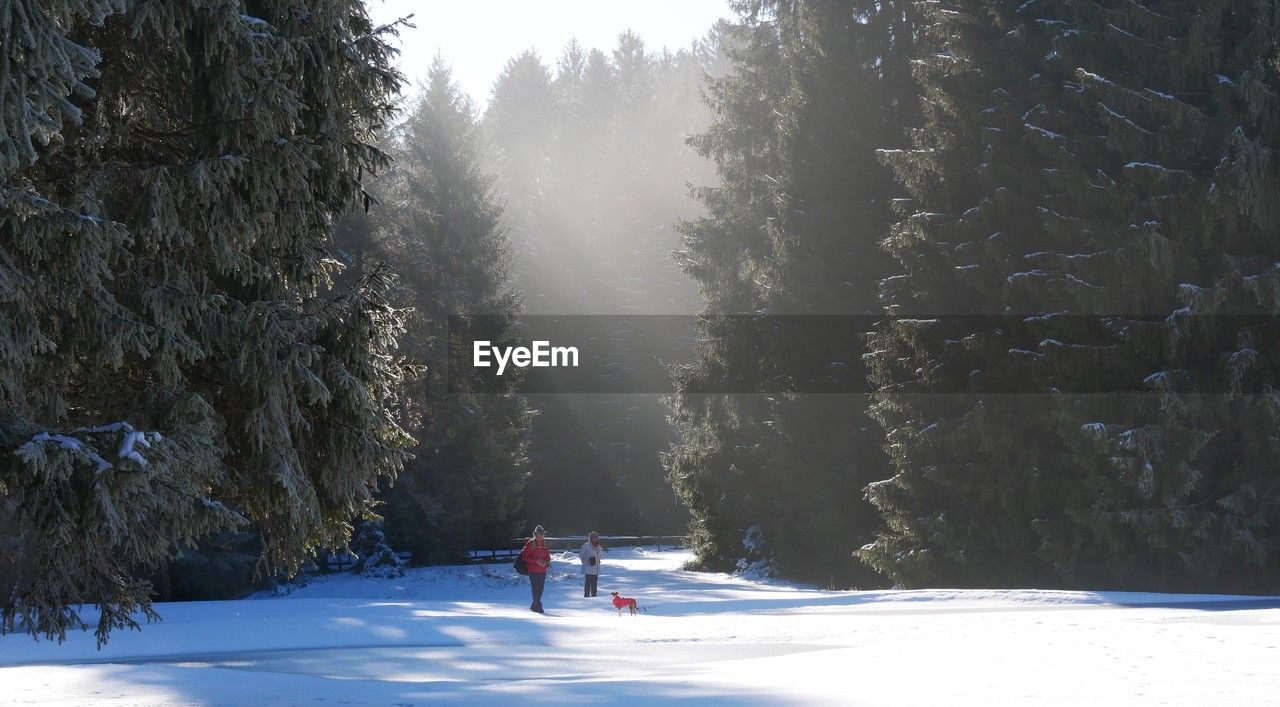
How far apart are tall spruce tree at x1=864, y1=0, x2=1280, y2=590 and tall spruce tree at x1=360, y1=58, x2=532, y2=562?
43.8ft

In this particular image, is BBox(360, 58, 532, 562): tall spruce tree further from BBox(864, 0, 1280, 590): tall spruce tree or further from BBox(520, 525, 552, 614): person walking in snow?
BBox(864, 0, 1280, 590): tall spruce tree

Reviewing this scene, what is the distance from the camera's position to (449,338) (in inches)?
1449

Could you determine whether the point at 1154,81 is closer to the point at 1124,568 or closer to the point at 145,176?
the point at 1124,568

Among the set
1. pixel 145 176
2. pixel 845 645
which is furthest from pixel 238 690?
pixel 845 645

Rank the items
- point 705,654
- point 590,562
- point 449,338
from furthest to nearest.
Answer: point 449,338 < point 590,562 < point 705,654

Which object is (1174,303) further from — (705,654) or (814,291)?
(705,654)

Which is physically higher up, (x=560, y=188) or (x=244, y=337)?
(x=560, y=188)

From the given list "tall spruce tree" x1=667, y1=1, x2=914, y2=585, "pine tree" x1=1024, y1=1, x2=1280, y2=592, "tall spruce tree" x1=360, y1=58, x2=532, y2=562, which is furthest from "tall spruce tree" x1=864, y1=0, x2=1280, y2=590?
"tall spruce tree" x1=360, y1=58, x2=532, y2=562

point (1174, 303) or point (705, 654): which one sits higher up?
A: point (1174, 303)

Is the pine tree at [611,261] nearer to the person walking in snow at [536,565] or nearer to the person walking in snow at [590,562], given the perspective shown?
the person walking in snow at [590,562]

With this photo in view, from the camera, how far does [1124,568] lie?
2067 cm

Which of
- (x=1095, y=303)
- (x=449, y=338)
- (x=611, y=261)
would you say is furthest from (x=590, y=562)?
(x=611, y=261)

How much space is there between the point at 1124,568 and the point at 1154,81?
8.38m

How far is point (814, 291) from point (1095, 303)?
30.5 ft
